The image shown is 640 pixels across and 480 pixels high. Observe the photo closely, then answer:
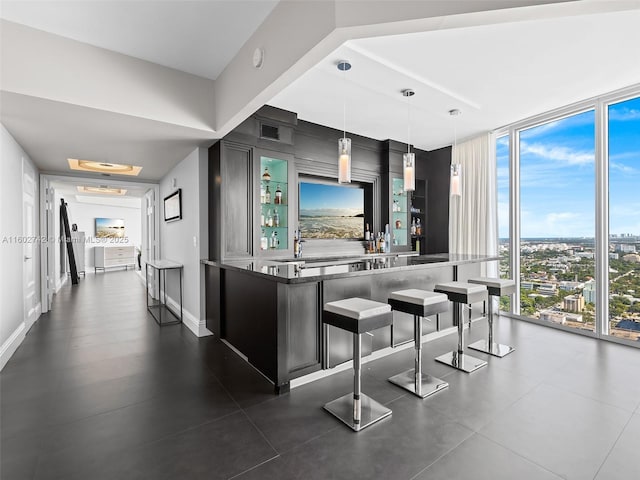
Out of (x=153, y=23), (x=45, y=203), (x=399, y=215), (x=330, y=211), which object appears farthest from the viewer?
(x=399, y=215)

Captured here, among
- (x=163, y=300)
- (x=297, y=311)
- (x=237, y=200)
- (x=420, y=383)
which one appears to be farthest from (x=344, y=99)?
(x=163, y=300)

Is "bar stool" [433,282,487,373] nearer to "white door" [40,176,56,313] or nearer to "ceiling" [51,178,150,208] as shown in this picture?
"ceiling" [51,178,150,208]

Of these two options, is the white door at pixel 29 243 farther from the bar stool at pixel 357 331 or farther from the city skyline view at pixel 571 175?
the city skyline view at pixel 571 175

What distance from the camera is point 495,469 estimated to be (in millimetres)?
1614

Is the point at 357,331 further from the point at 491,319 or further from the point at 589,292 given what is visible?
the point at 589,292

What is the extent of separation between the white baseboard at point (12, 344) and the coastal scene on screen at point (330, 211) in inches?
134

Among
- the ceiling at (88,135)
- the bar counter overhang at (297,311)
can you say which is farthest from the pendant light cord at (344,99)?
the bar counter overhang at (297,311)

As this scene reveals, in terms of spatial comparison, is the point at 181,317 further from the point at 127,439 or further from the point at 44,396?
the point at 127,439

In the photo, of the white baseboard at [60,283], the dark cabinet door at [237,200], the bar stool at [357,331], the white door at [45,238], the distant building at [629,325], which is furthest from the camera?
the white baseboard at [60,283]

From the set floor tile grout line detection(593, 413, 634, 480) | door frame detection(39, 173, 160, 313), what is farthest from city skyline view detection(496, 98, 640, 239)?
door frame detection(39, 173, 160, 313)

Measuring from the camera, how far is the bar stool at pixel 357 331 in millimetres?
1980

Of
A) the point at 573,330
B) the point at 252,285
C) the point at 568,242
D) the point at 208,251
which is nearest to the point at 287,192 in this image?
the point at 208,251

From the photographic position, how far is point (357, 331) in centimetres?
195

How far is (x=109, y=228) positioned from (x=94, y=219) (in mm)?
529
